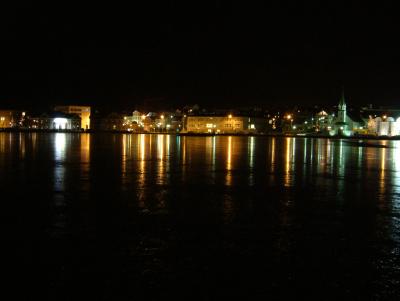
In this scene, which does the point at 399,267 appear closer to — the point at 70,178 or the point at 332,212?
the point at 332,212

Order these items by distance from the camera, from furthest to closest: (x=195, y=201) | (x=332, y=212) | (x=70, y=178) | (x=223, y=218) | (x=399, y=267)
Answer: (x=70, y=178) < (x=195, y=201) < (x=332, y=212) < (x=223, y=218) < (x=399, y=267)

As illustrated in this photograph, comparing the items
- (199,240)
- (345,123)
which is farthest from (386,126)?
(199,240)

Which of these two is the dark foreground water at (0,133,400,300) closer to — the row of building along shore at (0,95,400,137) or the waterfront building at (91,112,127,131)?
the row of building along shore at (0,95,400,137)

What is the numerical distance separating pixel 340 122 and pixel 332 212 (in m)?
102

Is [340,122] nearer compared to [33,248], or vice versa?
[33,248]

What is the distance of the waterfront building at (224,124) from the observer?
120250mm

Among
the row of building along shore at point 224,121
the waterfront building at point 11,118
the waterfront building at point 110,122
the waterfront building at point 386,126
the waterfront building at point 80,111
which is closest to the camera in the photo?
the waterfront building at point 386,126

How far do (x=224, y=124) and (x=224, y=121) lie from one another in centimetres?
78

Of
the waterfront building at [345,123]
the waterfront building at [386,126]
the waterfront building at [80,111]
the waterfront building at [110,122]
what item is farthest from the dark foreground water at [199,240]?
the waterfront building at [80,111]

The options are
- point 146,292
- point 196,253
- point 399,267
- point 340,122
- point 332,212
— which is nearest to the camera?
point 146,292

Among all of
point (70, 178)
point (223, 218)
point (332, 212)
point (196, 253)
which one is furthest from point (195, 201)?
point (70, 178)

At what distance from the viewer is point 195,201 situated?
1266 centimetres

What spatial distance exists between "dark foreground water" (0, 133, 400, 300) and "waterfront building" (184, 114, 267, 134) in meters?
104

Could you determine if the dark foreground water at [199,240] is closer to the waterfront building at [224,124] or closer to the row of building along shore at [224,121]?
the row of building along shore at [224,121]
